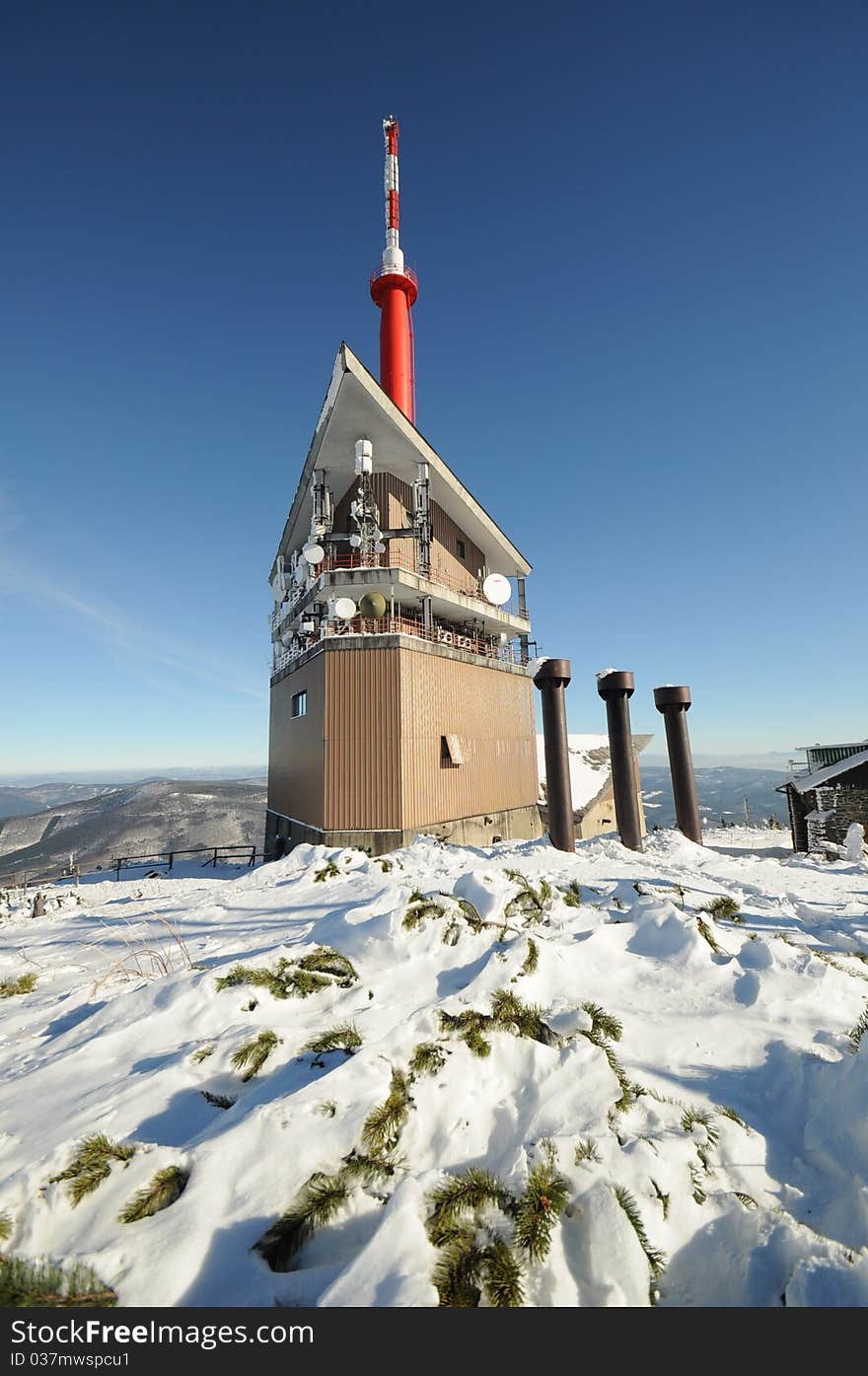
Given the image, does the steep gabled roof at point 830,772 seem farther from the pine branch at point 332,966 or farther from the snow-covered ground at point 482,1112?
the pine branch at point 332,966

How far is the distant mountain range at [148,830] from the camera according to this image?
84188 mm

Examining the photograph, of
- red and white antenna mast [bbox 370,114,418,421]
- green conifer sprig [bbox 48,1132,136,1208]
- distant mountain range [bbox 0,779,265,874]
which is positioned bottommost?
distant mountain range [bbox 0,779,265,874]

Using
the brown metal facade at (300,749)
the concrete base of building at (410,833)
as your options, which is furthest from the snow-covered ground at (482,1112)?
the brown metal facade at (300,749)

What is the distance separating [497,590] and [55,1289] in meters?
22.3

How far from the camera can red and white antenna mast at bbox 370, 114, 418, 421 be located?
24.9m

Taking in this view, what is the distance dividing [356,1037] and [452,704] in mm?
15607

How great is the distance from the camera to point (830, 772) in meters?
22.6

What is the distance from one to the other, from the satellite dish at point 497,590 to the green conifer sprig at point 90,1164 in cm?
2115

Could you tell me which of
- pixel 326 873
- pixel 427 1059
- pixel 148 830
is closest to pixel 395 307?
pixel 326 873

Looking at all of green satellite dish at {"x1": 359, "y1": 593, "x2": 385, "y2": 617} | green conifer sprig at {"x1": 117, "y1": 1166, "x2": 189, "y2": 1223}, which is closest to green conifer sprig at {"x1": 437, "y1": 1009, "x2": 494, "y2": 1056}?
green conifer sprig at {"x1": 117, "y1": 1166, "x2": 189, "y2": 1223}

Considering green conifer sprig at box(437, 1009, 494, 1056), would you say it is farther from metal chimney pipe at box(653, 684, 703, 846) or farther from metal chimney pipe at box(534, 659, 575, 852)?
metal chimney pipe at box(653, 684, 703, 846)

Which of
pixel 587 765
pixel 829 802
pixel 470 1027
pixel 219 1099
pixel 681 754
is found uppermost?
pixel 681 754

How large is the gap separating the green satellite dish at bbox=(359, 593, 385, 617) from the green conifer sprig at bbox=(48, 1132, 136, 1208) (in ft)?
50.3

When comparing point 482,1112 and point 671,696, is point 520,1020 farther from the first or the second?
point 671,696
